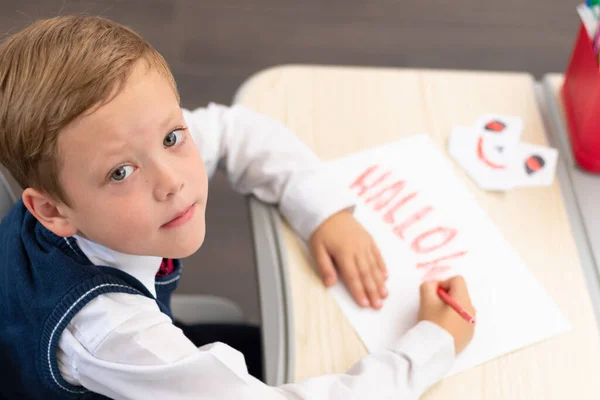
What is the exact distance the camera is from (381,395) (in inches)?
27.2

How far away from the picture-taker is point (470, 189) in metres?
0.89

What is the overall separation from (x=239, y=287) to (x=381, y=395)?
0.93 m

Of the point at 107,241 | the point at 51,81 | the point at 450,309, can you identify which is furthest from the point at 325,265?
the point at 51,81

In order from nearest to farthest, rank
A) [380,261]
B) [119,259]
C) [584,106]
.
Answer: [119,259]
[380,261]
[584,106]

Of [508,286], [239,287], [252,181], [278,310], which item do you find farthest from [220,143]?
[239,287]

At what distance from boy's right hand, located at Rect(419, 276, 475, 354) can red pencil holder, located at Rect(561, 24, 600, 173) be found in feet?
0.89

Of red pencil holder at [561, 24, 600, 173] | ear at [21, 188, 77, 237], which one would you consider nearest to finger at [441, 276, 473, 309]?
red pencil holder at [561, 24, 600, 173]

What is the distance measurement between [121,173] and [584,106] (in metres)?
0.61

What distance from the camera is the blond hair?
1.94ft

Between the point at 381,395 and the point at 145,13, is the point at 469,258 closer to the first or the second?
the point at 381,395

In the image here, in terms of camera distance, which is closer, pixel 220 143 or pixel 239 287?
pixel 220 143

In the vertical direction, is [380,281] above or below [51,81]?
below

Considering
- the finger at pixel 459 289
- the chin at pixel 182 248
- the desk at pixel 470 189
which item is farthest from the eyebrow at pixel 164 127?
the finger at pixel 459 289

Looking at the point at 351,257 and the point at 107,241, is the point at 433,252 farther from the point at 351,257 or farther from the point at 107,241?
the point at 107,241
